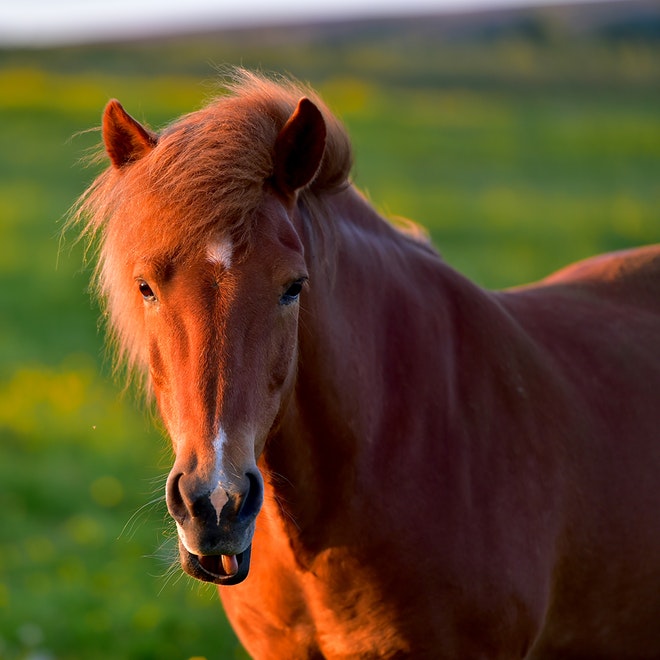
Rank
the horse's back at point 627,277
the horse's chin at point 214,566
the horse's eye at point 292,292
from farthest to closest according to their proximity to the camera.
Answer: the horse's back at point 627,277, the horse's eye at point 292,292, the horse's chin at point 214,566

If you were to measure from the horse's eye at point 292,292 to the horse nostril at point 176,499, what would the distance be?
22.5 inches

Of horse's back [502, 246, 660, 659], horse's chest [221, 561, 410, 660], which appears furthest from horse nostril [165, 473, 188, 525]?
horse's back [502, 246, 660, 659]

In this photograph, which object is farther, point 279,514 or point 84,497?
point 84,497

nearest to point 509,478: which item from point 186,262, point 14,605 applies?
point 186,262

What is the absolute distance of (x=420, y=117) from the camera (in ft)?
92.1

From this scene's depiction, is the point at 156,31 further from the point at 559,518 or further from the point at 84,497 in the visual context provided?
the point at 559,518

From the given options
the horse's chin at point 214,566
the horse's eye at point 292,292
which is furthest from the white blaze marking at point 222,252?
the horse's chin at point 214,566

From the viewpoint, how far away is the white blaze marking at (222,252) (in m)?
2.81

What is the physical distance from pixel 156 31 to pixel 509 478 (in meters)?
53.1

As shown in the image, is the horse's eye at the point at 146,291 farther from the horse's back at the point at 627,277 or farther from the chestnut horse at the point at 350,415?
the horse's back at the point at 627,277

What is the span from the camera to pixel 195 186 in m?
2.89

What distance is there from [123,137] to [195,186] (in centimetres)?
42

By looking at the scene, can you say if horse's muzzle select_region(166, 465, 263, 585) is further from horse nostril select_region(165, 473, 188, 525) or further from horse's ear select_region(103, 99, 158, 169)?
horse's ear select_region(103, 99, 158, 169)

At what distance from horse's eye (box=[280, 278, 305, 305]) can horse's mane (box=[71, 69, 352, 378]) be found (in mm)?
180
